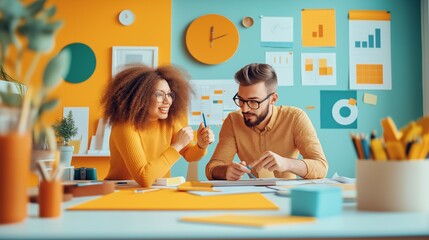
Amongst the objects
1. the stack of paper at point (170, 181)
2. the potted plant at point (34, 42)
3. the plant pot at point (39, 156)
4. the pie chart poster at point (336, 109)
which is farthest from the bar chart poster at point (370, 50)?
the potted plant at point (34, 42)

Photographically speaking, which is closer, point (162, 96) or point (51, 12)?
point (51, 12)

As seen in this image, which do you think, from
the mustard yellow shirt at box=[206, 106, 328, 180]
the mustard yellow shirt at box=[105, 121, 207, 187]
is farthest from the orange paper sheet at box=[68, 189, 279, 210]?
the mustard yellow shirt at box=[206, 106, 328, 180]

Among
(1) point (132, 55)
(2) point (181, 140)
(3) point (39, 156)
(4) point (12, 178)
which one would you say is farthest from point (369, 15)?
(4) point (12, 178)

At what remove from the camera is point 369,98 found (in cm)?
369

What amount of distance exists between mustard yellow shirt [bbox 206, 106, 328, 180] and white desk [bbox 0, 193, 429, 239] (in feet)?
4.37

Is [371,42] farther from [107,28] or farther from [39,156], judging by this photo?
[39,156]

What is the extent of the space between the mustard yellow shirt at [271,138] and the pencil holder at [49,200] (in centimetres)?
135

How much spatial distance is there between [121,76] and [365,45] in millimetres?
2260

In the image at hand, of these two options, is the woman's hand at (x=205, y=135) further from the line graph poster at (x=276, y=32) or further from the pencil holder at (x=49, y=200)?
the line graph poster at (x=276, y=32)

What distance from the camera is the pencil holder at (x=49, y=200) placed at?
2.91 ft

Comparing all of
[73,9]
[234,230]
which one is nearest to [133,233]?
[234,230]

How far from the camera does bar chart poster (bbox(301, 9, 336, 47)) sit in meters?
3.70

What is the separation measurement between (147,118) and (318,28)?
205 centimetres

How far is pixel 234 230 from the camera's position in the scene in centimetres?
76
